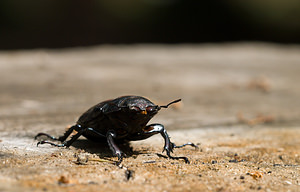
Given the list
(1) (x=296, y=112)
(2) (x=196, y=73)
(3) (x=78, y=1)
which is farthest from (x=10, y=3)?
(1) (x=296, y=112)

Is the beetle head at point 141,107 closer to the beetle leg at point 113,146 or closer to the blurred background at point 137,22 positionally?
the beetle leg at point 113,146

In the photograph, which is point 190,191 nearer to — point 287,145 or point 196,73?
point 287,145

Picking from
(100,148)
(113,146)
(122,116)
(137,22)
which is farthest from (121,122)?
(137,22)

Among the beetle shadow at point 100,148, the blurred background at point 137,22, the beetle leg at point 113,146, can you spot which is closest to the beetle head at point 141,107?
the beetle leg at point 113,146

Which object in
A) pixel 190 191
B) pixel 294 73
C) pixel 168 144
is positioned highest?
pixel 294 73

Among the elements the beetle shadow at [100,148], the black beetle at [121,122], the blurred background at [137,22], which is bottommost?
the beetle shadow at [100,148]

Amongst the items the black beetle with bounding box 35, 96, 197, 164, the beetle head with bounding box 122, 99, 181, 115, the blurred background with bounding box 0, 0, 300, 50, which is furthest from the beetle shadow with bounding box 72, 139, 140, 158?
the blurred background with bounding box 0, 0, 300, 50
